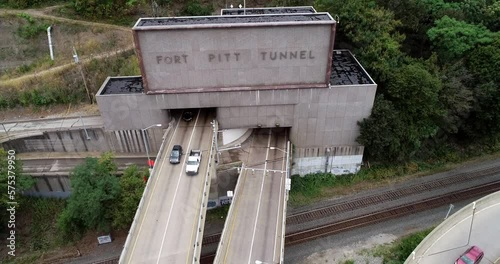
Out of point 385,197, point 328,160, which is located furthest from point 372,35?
point 385,197

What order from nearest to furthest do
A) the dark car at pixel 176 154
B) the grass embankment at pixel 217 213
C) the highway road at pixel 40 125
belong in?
the dark car at pixel 176 154
the grass embankment at pixel 217 213
the highway road at pixel 40 125

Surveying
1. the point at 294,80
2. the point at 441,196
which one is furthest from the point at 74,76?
the point at 441,196

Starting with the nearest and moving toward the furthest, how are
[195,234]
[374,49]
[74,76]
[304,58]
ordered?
[195,234], [304,58], [374,49], [74,76]

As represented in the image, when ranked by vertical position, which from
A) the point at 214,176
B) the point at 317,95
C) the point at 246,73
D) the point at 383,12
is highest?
the point at 383,12

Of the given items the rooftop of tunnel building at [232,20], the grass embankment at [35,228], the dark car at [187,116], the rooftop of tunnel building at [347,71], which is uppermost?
the rooftop of tunnel building at [232,20]

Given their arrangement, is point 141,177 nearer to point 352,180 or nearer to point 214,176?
point 214,176

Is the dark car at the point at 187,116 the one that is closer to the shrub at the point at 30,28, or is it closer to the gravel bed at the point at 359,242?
the gravel bed at the point at 359,242

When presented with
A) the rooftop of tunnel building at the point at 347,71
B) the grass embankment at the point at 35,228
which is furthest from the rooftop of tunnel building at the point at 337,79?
the grass embankment at the point at 35,228
